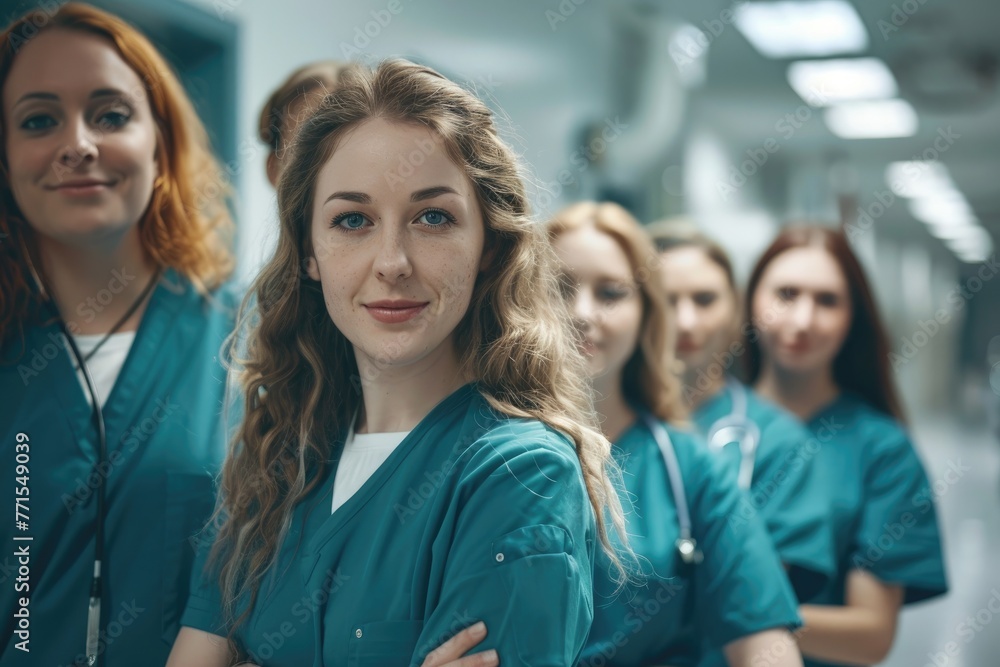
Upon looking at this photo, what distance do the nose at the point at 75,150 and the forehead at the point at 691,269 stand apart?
4.64 feet

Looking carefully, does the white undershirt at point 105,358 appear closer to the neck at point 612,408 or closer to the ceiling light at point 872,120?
the neck at point 612,408

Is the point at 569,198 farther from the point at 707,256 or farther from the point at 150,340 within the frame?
the point at 150,340

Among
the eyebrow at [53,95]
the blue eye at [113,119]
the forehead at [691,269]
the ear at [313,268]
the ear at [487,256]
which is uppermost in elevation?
the eyebrow at [53,95]

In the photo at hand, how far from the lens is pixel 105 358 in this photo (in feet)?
4.53

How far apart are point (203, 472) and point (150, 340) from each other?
22 centimetres

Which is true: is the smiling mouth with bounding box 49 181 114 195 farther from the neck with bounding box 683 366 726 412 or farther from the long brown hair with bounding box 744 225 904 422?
the long brown hair with bounding box 744 225 904 422

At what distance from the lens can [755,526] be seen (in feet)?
4.96

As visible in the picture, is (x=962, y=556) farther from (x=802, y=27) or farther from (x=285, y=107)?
(x=285, y=107)

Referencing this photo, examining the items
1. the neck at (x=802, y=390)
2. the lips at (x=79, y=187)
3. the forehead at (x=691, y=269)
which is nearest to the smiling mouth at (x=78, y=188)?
the lips at (x=79, y=187)

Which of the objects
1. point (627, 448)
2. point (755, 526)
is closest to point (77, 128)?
point (627, 448)

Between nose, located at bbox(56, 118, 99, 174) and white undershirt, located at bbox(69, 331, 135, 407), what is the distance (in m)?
0.26

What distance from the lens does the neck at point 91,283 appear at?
1387mm

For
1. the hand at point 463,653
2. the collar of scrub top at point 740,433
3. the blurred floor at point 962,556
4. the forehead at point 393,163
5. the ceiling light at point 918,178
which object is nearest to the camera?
the hand at point 463,653

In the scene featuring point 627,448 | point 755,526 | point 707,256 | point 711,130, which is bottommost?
point 755,526
